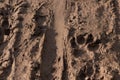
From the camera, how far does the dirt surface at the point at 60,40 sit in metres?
4.87

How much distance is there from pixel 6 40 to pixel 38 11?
784 millimetres

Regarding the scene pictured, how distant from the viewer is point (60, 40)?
539 centimetres

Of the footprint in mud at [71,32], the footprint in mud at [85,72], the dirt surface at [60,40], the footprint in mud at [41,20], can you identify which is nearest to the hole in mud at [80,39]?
the dirt surface at [60,40]

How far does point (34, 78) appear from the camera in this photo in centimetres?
485

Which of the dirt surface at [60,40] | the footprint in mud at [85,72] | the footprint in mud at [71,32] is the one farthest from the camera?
the footprint in mud at [71,32]

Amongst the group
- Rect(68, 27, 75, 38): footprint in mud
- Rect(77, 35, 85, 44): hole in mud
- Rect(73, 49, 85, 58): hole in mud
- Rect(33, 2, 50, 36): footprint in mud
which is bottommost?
Rect(73, 49, 85, 58): hole in mud

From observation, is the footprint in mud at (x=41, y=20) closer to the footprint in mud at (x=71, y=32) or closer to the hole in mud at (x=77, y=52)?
the footprint in mud at (x=71, y=32)

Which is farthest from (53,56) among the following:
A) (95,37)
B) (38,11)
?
(38,11)

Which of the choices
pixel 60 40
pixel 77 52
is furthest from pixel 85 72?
pixel 60 40

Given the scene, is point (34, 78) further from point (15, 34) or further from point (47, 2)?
point (47, 2)

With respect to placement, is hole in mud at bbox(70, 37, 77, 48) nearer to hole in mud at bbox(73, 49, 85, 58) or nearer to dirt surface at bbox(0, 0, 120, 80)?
dirt surface at bbox(0, 0, 120, 80)

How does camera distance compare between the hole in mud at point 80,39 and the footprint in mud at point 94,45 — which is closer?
the footprint in mud at point 94,45

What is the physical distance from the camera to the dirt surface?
487 centimetres

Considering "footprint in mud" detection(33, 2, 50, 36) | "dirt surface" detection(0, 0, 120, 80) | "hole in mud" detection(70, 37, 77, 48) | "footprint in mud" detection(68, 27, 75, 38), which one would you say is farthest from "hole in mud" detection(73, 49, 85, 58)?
"footprint in mud" detection(33, 2, 50, 36)
